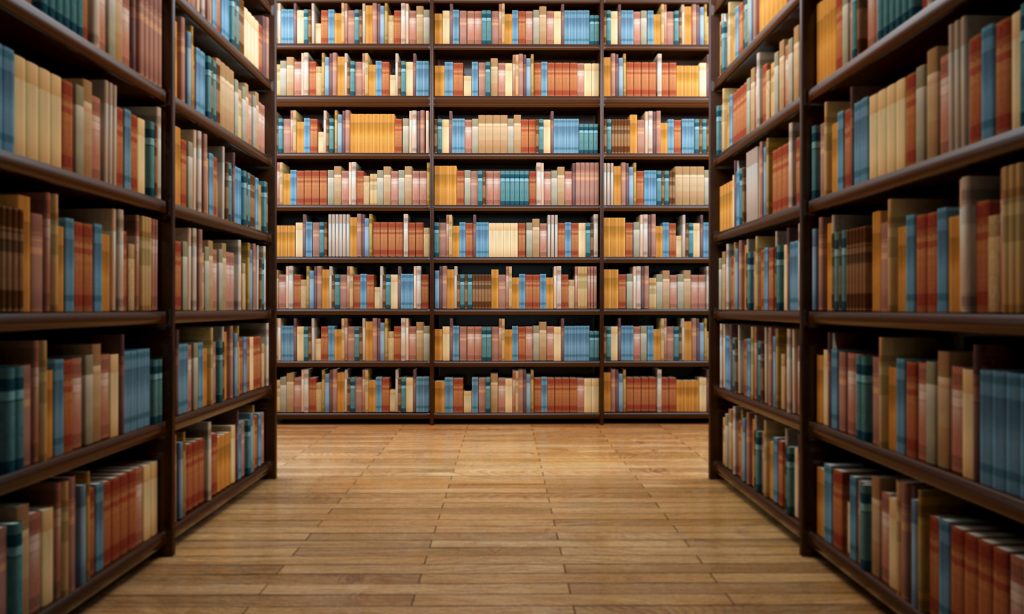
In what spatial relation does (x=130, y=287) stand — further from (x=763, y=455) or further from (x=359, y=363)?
(x=359, y=363)

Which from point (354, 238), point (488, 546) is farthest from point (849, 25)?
point (354, 238)

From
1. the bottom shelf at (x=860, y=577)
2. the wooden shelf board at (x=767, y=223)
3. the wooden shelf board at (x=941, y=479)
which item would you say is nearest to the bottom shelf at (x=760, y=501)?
the bottom shelf at (x=860, y=577)

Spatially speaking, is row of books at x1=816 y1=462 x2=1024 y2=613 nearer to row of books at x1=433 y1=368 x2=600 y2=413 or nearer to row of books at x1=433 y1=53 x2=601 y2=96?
row of books at x1=433 y1=368 x2=600 y2=413

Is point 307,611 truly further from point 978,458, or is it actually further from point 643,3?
point 643,3

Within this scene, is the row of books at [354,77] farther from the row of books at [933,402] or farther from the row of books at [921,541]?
the row of books at [921,541]

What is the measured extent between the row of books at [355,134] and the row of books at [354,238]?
515 mm

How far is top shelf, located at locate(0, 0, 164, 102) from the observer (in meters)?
1.83

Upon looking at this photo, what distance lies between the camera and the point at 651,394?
5633 mm

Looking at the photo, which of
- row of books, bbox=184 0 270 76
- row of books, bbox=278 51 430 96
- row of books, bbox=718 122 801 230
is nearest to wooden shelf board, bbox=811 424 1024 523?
row of books, bbox=718 122 801 230

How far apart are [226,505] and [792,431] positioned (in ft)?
7.75

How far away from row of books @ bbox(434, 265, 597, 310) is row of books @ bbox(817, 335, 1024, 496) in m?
3.14

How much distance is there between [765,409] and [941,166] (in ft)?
4.75

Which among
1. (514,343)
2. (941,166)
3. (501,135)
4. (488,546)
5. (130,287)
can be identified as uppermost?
(501,135)

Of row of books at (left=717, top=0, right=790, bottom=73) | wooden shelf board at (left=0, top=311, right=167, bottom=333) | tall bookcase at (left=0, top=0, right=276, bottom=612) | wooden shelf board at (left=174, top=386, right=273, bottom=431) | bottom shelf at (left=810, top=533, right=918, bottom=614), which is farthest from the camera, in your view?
row of books at (left=717, top=0, right=790, bottom=73)
